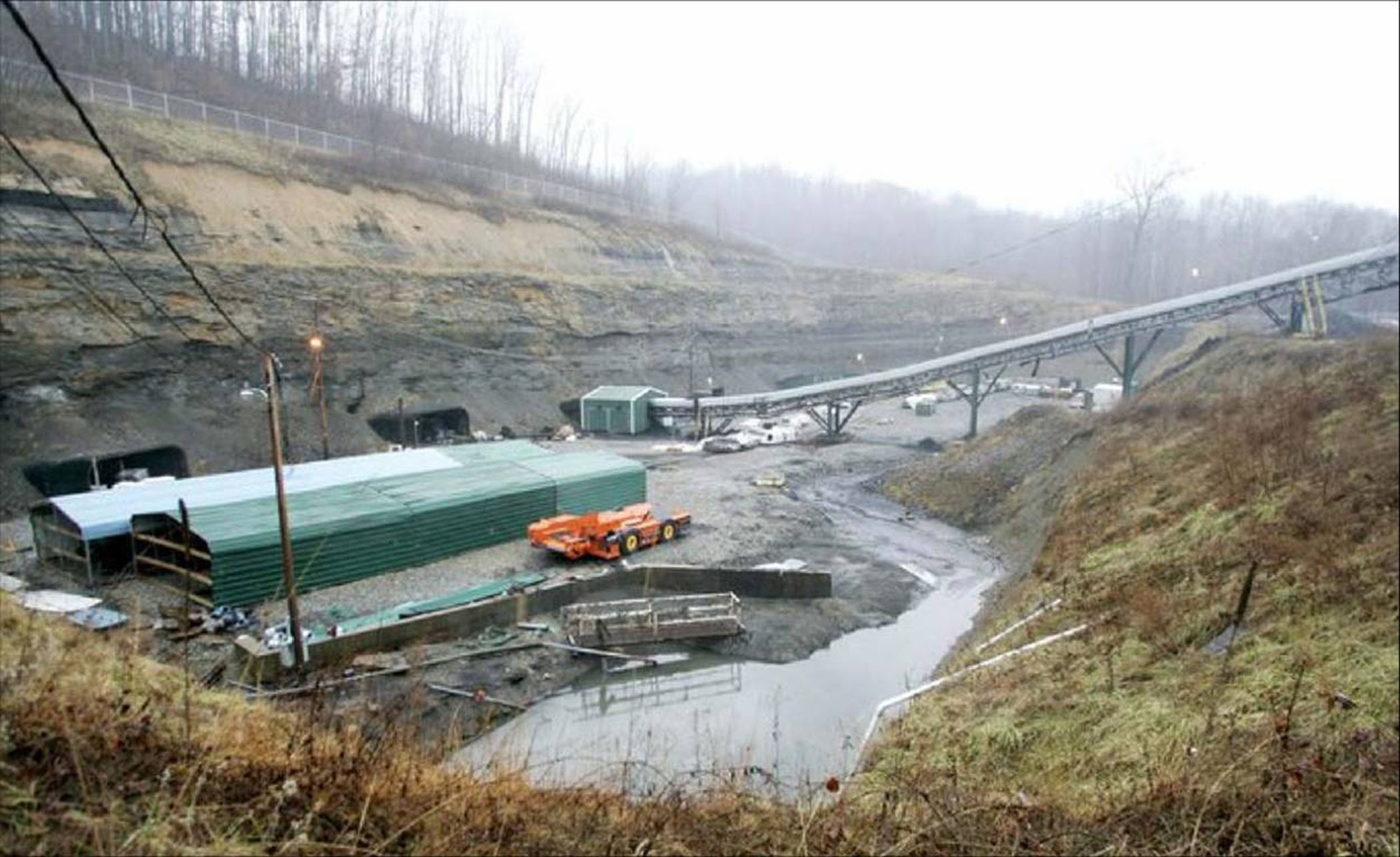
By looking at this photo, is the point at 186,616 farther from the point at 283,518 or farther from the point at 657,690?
the point at 657,690

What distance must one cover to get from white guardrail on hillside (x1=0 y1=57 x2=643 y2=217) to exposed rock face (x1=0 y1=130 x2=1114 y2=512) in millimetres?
3947

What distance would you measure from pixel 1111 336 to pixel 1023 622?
86.9 ft

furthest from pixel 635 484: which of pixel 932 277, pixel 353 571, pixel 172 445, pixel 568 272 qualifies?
pixel 932 277

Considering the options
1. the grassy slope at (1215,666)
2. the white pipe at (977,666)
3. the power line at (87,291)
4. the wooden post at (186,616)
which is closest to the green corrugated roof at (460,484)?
the wooden post at (186,616)

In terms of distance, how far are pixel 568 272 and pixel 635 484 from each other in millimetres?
25459

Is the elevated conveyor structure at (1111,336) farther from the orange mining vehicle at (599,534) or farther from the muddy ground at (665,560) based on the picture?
the orange mining vehicle at (599,534)

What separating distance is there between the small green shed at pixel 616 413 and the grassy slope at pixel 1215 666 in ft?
75.9

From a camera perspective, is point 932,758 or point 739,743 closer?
point 932,758

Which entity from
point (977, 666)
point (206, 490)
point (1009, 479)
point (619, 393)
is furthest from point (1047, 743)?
point (619, 393)

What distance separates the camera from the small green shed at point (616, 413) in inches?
1447

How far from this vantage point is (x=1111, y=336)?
3344cm

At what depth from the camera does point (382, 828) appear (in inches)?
120

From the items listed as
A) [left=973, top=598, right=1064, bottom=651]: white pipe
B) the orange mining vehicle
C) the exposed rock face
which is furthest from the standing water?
the exposed rock face

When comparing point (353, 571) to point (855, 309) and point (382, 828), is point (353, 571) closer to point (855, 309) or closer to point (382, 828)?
point (382, 828)
